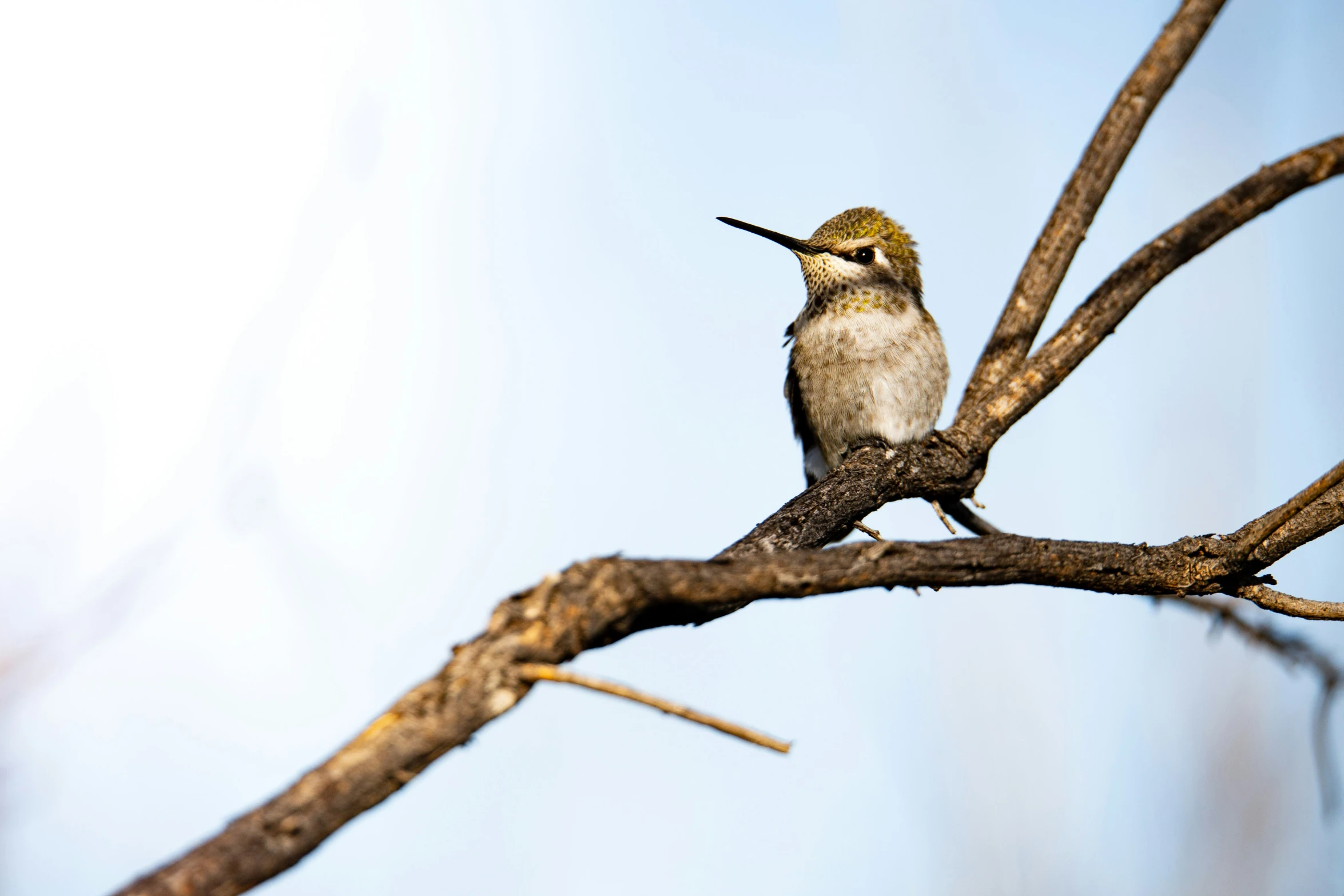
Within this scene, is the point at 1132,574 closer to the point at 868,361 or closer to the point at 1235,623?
the point at 1235,623

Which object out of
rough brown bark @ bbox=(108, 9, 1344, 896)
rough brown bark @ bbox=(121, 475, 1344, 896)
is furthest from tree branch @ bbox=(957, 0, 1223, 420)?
rough brown bark @ bbox=(121, 475, 1344, 896)

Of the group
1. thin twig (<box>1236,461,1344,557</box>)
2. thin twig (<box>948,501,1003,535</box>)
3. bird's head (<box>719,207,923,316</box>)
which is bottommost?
thin twig (<box>1236,461,1344,557</box>)

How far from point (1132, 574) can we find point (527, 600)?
2.06m

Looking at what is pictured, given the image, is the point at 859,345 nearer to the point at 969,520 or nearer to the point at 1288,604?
the point at 969,520

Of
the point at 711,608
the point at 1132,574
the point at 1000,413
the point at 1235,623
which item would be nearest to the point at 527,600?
the point at 711,608

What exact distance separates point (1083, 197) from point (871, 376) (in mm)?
1464

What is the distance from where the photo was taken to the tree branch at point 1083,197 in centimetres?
445

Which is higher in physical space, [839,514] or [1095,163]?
[1095,163]

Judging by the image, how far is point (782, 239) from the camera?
6.31 m

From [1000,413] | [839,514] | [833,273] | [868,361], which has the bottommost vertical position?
[839,514]

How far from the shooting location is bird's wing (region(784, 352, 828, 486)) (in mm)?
6582

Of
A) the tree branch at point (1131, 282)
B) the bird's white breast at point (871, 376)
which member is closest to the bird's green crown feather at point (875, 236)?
the bird's white breast at point (871, 376)

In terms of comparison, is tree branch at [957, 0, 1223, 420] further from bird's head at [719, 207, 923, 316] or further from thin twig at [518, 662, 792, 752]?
thin twig at [518, 662, 792, 752]

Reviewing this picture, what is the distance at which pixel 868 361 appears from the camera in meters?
5.76
